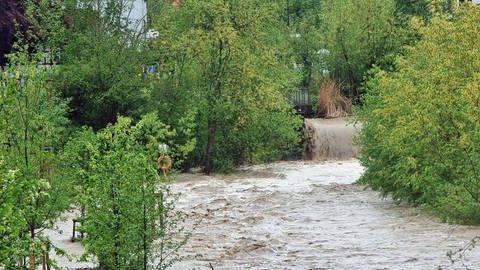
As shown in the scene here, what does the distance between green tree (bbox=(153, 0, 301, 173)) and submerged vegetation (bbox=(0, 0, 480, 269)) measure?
52 mm

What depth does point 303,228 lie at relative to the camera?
863 inches

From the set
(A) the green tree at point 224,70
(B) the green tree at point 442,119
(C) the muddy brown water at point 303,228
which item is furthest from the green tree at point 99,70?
(B) the green tree at point 442,119

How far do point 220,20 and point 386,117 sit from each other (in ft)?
37.8

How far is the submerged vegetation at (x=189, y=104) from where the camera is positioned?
12.6 metres

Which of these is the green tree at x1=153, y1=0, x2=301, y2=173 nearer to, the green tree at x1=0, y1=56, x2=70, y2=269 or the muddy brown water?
the muddy brown water

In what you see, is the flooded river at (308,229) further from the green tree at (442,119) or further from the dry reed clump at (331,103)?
the dry reed clump at (331,103)

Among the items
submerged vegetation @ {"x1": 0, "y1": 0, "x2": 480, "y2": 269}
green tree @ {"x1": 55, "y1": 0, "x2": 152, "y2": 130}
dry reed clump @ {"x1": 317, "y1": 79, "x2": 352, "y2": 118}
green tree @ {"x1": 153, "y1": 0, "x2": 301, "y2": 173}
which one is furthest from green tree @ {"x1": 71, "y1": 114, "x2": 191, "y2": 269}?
dry reed clump @ {"x1": 317, "y1": 79, "x2": 352, "y2": 118}

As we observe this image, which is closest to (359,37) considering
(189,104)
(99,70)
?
(189,104)

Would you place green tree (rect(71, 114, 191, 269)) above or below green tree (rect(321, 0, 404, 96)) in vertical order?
below

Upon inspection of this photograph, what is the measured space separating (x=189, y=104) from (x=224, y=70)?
68.2 inches

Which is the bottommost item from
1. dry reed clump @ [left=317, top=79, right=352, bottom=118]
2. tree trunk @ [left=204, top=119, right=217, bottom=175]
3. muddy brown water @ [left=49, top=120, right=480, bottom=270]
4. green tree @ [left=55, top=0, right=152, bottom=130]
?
muddy brown water @ [left=49, top=120, right=480, bottom=270]

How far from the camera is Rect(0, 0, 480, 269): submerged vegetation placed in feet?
41.3

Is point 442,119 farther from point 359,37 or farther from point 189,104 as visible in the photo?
point 359,37

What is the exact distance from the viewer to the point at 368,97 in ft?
87.2
